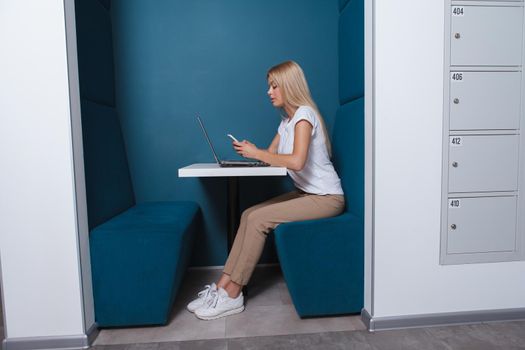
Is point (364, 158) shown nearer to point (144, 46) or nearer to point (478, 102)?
point (478, 102)

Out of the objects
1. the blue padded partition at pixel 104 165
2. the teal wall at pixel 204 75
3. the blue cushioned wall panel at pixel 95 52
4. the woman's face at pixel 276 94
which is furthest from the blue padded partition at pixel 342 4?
the blue padded partition at pixel 104 165

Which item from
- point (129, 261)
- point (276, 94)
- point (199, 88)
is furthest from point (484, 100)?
point (129, 261)

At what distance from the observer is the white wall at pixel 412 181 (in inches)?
64.6

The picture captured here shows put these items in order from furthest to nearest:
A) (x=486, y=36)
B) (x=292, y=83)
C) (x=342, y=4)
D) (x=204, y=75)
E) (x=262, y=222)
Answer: (x=204, y=75), (x=342, y=4), (x=292, y=83), (x=262, y=222), (x=486, y=36)

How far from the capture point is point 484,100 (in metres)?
1.70

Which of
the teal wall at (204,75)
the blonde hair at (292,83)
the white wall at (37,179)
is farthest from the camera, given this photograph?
the teal wall at (204,75)

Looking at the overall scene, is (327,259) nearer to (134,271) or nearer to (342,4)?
(134,271)

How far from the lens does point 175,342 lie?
64.2 inches

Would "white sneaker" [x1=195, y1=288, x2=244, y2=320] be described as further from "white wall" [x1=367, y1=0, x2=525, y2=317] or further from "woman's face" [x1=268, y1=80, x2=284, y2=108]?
"woman's face" [x1=268, y1=80, x2=284, y2=108]

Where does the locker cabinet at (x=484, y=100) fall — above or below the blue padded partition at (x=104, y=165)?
above

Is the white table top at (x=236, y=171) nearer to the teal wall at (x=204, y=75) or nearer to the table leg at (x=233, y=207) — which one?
the table leg at (x=233, y=207)

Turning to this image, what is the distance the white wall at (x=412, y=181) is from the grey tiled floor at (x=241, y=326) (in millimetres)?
257

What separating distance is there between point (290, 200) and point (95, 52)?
1.28 m

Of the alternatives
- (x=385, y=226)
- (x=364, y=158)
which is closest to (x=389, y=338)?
(x=385, y=226)
